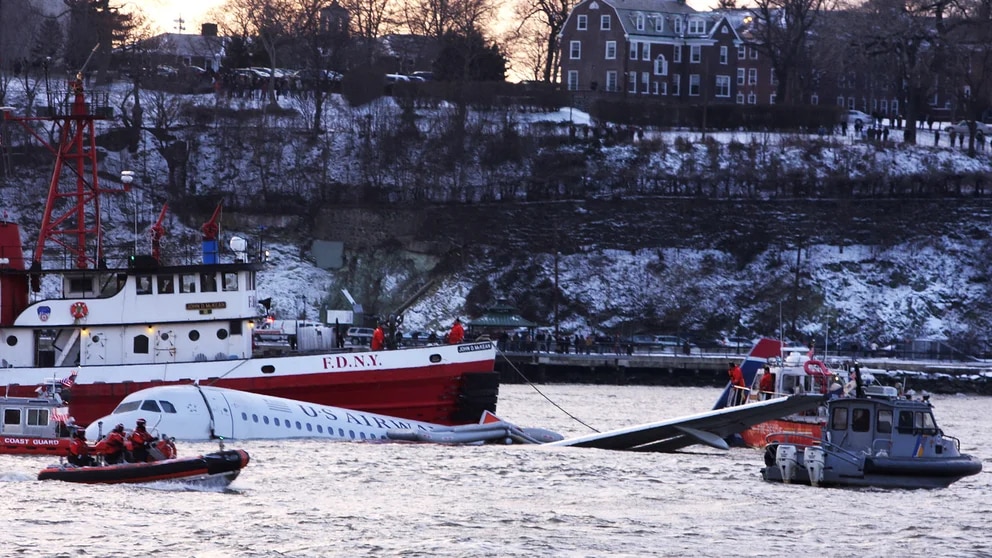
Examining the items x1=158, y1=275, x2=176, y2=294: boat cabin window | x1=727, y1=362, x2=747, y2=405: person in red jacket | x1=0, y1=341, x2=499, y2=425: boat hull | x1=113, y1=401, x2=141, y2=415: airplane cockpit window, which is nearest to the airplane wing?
x1=727, y1=362, x2=747, y2=405: person in red jacket

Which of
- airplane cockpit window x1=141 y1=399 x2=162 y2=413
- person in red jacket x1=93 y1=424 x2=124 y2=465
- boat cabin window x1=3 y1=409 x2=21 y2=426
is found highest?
airplane cockpit window x1=141 y1=399 x2=162 y2=413

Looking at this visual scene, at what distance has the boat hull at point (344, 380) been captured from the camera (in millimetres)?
51594

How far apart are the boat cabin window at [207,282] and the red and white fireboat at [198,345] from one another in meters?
0.03

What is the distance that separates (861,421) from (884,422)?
1.63 feet

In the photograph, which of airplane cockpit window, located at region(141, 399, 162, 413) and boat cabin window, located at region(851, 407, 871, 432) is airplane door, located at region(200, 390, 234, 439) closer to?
airplane cockpit window, located at region(141, 399, 162, 413)

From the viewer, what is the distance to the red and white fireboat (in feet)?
172

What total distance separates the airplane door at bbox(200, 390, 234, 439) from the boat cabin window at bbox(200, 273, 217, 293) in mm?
7577

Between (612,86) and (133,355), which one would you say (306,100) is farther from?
(133,355)

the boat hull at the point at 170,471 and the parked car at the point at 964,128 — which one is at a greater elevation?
the parked car at the point at 964,128

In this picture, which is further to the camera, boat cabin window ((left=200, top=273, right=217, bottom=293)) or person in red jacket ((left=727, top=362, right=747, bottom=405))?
person in red jacket ((left=727, top=362, right=747, bottom=405))

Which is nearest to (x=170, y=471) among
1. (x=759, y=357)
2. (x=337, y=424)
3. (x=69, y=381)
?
(x=337, y=424)

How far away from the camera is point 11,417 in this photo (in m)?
42.9

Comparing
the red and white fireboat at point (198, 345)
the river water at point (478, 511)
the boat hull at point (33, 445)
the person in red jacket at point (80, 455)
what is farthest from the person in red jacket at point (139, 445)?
the red and white fireboat at point (198, 345)

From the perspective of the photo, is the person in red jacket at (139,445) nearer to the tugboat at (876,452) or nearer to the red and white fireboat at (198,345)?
the tugboat at (876,452)
